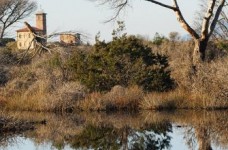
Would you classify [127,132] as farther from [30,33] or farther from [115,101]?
[115,101]

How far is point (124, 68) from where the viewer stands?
88.4 feet

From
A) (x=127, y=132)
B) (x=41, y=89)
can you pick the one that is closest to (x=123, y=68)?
(x=41, y=89)

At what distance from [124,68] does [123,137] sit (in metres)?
11.1

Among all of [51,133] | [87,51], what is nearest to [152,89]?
[87,51]

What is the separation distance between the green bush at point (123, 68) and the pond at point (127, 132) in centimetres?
393

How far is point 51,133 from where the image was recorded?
17.5 metres

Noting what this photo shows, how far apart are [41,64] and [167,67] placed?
7023 mm

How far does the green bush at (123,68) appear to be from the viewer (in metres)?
26.5

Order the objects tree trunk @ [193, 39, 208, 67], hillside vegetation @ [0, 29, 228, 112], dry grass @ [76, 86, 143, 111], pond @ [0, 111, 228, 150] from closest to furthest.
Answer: pond @ [0, 111, 228, 150]
hillside vegetation @ [0, 29, 228, 112]
tree trunk @ [193, 39, 208, 67]
dry grass @ [76, 86, 143, 111]

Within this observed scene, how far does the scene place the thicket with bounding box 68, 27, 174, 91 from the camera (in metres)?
26.5

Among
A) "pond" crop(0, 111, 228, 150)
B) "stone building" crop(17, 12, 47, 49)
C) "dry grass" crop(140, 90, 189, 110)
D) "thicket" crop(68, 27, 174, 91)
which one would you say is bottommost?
"pond" crop(0, 111, 228, 150)

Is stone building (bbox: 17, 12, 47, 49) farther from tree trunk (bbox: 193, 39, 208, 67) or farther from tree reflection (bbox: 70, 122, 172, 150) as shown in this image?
tree trunk (bbox: 193, 39, 208, 67)

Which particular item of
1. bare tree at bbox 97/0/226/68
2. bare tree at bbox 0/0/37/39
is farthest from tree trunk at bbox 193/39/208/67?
bare tree at bbox 0/0/37/39

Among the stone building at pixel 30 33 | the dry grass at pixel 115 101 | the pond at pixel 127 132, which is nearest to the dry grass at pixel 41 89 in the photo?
the dry grass at pixel 115 101
